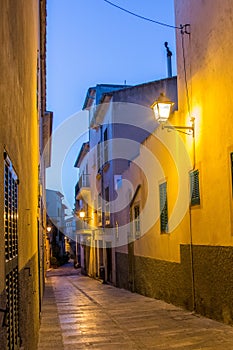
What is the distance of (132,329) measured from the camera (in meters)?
8.98

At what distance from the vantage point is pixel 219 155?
9055 mm

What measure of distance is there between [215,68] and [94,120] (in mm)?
20038

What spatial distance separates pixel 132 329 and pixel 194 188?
12.0 feet

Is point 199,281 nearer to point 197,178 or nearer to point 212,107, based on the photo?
point 197,178

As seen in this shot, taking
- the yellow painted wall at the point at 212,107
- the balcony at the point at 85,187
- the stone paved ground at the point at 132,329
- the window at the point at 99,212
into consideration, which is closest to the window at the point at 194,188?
the yellow painted wall at the point at 212,107

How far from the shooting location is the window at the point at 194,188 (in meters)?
10.3

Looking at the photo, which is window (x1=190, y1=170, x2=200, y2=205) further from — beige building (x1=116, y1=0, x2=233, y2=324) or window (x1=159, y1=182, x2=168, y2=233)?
window (x1=159, y1=182, x2=168, y2=233)

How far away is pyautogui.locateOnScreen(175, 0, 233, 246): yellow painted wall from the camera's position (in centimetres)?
868

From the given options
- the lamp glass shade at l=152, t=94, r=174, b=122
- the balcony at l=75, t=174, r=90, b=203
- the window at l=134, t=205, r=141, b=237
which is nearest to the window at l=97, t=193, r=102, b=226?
the balcony at l=75, t=174, r=90, b=203

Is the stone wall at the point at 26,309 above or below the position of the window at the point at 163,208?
below

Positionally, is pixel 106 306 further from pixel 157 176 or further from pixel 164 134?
pixel 164 134

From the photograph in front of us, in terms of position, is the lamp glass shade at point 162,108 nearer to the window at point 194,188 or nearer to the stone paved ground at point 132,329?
the window at point 194,188

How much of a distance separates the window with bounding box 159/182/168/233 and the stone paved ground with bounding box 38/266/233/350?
7.27 ft

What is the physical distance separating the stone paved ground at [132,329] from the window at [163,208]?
222 centimetres
